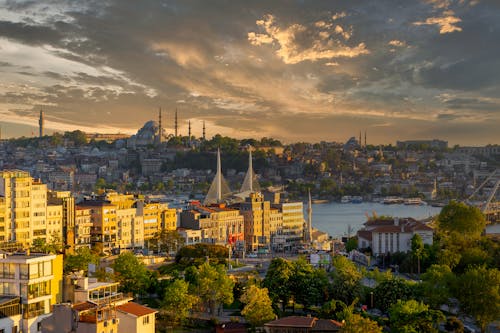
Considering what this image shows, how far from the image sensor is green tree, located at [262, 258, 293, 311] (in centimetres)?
1068

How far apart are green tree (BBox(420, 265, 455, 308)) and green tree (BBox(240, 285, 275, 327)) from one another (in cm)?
208

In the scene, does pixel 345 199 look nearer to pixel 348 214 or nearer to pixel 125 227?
pixel 348 214

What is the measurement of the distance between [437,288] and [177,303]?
3336 millimetres

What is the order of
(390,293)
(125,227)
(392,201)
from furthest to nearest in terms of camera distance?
(392,201), (125,227), (390,293)

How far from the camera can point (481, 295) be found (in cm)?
995

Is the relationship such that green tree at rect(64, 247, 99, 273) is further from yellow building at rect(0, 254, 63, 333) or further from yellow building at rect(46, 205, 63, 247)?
yellow building at rect(46, 205, 63, 247)

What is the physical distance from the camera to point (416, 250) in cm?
1410

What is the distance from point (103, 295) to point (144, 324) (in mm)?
469

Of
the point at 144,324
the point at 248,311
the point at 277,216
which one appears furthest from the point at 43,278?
the point at 277,216

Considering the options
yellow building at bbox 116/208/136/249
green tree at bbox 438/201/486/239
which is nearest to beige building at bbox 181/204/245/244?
yellow building at bbox 116/208/136/249

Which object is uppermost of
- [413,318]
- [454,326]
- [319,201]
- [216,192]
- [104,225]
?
[216,192]

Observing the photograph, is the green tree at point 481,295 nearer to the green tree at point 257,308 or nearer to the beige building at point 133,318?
the green tree at point 257,308

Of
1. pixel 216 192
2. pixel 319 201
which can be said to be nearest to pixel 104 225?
pixel 216 192

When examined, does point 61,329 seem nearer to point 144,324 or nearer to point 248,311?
point 144,324
